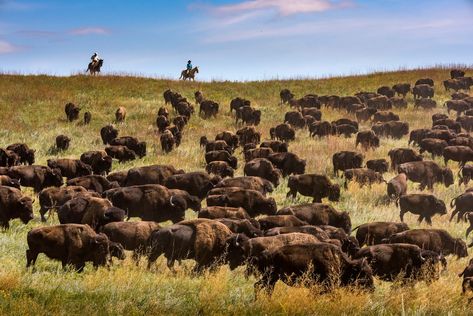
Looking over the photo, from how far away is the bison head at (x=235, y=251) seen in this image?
11.6 m

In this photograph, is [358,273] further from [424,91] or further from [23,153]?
[424,91]

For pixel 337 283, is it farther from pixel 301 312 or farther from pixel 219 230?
pixel 219 230

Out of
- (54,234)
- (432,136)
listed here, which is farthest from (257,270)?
(432,136)

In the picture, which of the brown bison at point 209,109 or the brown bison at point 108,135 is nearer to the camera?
the brown bison at point 108,135

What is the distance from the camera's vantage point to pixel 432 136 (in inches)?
1152

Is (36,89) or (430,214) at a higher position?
(36,89)

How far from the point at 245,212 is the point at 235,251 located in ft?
10.9

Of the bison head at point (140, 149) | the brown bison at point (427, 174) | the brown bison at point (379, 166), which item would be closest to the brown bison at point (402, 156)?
the brown bison at point (379, 166)

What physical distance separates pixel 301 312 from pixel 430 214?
10.2m

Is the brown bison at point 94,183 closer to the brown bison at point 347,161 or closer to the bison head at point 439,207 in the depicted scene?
the bison head at point 439,207

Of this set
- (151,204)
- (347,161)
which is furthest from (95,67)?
(151,204)

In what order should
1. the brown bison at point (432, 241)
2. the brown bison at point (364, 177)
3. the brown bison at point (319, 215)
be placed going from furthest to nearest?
the brown bison at point (364, 177) → the brown bison at point (319, 215) → the brown bison at point (432, 241)

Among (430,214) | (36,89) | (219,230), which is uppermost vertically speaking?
(36,89)

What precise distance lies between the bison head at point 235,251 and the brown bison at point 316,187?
28.7 feet
